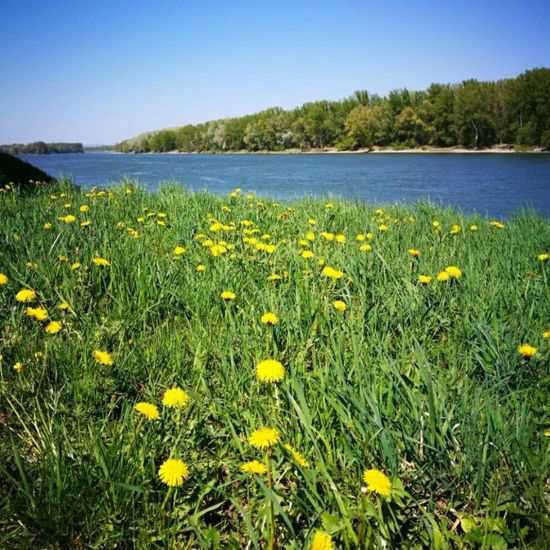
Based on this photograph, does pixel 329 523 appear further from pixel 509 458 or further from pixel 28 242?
pixel 28 242

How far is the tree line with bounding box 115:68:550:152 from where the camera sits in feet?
185

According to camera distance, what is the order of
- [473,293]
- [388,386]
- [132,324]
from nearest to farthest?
[388,386]
[132,324]
[473,293]

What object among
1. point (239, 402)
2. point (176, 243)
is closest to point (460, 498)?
point (239, 402)

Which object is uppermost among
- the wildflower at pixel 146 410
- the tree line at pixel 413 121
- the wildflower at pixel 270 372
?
the tree line at pixel 413 121

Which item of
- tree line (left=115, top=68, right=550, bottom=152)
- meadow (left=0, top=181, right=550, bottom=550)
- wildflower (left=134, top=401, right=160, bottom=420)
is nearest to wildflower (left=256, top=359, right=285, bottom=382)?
meadow (left=0, top=181, right=550, bottom=550)

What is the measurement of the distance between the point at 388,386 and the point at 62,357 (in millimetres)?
1460

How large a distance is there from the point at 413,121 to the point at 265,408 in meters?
74.8

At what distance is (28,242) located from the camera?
10.4 ft

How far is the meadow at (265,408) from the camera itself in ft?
3.66

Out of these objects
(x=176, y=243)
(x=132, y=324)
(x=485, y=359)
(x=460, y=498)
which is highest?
(x=176, y=243)

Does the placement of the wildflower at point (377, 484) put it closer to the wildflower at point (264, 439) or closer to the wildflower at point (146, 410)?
the wildflower at point (264, 439)

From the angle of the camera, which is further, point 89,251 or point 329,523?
point 89,251

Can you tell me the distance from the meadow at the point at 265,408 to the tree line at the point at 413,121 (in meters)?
60.8

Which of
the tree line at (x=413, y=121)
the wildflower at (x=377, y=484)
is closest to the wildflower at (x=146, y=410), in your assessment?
→ the wildflower at (x=377, y=484)
